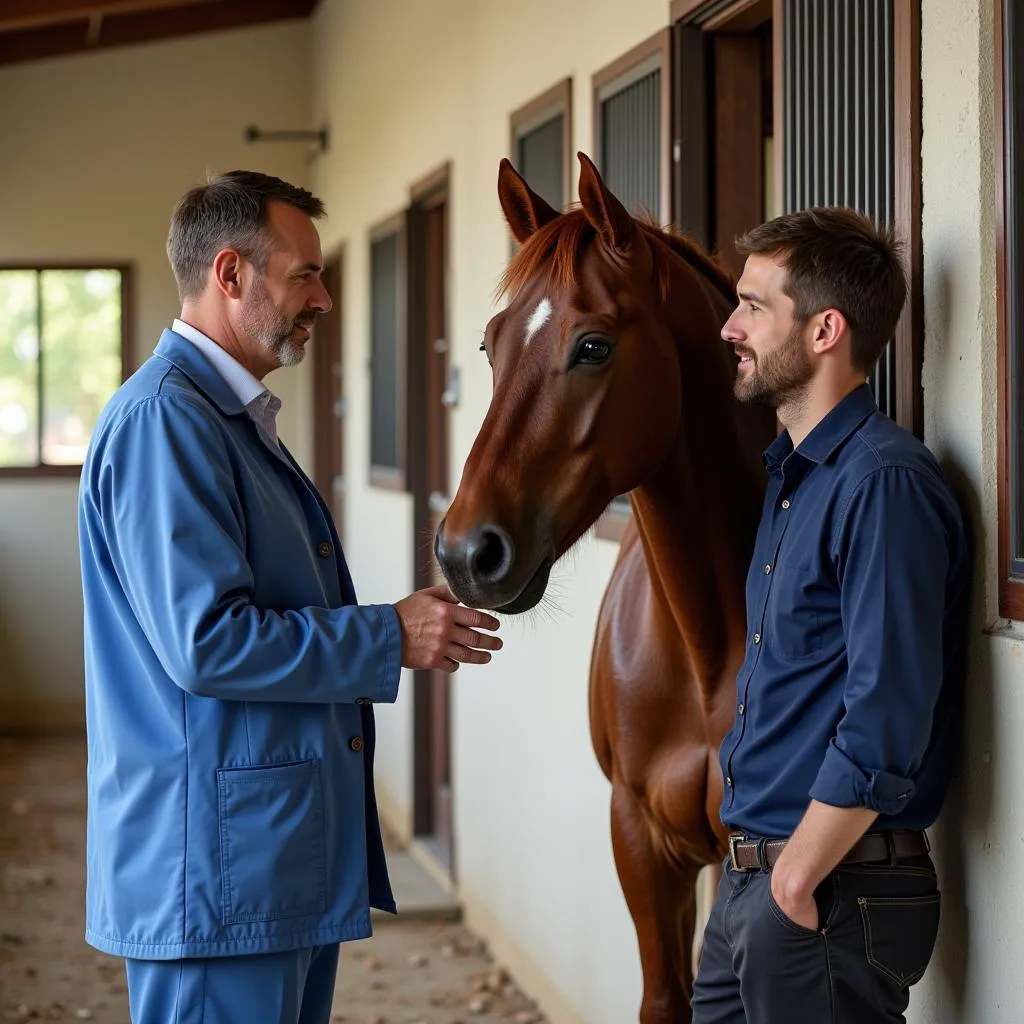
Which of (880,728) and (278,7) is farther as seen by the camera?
(278,7)

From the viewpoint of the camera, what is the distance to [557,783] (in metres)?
3.46

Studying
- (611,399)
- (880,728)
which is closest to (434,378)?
(611,399)

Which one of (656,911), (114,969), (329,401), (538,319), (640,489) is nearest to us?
(538,319)

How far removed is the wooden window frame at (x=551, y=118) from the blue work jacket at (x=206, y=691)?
5.84 ft

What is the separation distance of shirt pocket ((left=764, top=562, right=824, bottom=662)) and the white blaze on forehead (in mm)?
411

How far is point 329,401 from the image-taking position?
7.82 m

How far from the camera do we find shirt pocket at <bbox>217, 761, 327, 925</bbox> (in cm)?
155

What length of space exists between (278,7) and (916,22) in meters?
6.95

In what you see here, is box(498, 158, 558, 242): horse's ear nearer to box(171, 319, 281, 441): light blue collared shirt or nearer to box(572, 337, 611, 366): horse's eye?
box(572, 337, 611, 366): horse's eye

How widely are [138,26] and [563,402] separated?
708cm

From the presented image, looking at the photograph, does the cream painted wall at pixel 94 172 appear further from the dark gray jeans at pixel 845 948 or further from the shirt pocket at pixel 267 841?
the dark gray jeans at pixel 845 948

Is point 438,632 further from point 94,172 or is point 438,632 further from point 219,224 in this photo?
point 94,172

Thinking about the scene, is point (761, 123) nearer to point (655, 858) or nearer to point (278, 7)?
point (655, 858)

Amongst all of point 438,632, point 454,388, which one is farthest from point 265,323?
point 454,388
